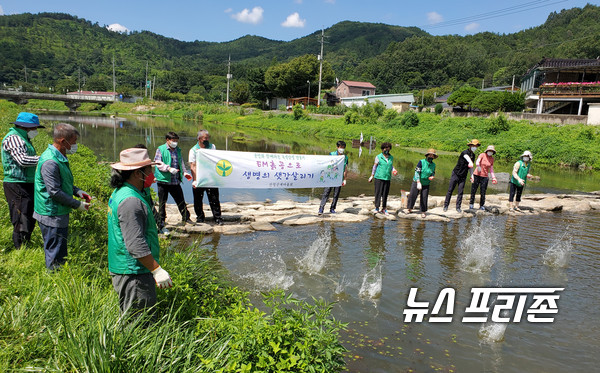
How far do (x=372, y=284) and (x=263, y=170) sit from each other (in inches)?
180

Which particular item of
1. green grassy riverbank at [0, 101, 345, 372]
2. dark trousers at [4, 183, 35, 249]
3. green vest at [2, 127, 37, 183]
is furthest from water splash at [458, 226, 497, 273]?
green vest at [2, 127, 37, 183]

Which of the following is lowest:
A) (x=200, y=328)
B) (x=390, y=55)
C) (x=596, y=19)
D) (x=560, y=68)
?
(x=200, y=328)

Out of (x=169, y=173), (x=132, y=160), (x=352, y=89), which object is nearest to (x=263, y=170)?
(x=169, y=173)

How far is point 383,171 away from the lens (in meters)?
10.5

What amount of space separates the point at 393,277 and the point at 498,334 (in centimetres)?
202

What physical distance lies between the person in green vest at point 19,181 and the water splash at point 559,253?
9.40 m

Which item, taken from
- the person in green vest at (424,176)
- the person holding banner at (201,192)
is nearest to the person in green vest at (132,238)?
the person holding banner at (201,192)

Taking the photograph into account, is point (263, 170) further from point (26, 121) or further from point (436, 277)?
point (26, 121)

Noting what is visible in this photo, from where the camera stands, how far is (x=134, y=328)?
3301 millimetres

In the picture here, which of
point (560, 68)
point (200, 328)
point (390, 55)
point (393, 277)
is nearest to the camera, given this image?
point (200, 328)

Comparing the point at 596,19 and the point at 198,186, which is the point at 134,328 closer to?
the point at 198,186

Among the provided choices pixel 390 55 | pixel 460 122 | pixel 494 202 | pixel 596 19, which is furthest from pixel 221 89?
pixel 494 202

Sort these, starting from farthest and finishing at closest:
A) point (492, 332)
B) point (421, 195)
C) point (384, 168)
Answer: point (421, 195) → point (384, 168) → point (492, 332)

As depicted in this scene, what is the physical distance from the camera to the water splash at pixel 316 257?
703cm
